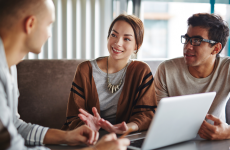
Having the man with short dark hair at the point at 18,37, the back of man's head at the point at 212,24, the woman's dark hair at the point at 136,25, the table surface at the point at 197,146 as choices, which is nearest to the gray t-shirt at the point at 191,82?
the back of man's head at the point at 212,24

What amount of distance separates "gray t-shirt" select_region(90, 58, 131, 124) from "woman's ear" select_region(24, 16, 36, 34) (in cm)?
73

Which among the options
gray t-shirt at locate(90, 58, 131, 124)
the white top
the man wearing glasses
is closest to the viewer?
the white top

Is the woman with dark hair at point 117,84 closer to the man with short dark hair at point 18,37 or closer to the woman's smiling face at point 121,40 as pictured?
the woman's smiling face at point 121,40

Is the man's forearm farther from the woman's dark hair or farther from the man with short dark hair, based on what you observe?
the woman's dark hair

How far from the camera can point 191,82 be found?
157 centimetres

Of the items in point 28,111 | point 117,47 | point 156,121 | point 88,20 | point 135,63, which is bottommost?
point 28,111

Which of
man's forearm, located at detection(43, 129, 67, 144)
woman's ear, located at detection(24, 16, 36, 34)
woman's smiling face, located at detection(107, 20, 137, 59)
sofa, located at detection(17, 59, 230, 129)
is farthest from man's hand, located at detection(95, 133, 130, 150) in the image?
sofa, located at detection(17, 59, 230, 129)

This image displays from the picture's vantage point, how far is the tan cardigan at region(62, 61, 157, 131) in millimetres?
1325

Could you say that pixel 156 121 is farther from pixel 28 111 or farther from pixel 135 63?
pixel 28 111

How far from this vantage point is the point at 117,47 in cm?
142

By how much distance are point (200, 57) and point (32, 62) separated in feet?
4.85

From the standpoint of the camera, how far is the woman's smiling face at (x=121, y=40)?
1.43 meters

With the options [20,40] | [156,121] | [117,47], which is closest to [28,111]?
[117,47]

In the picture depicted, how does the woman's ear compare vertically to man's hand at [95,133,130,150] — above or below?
above
